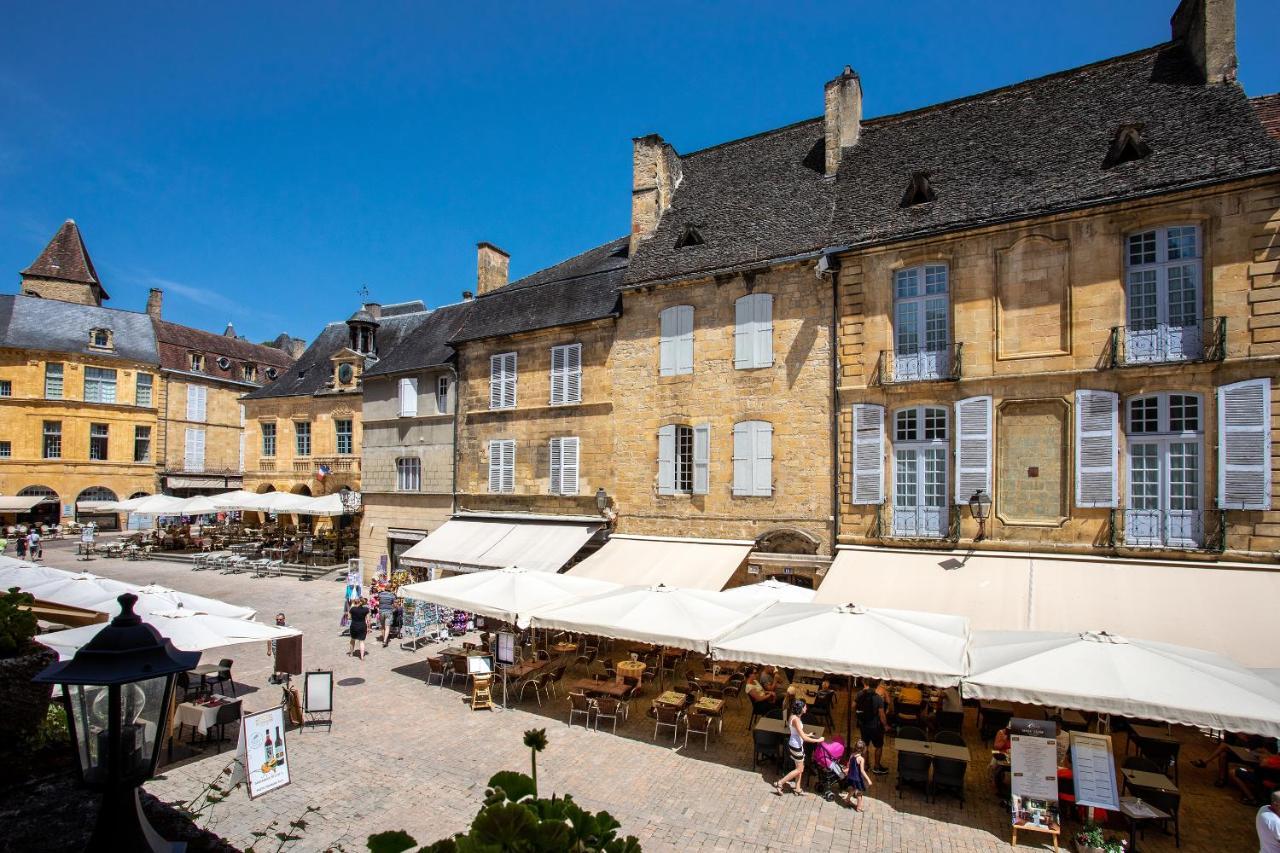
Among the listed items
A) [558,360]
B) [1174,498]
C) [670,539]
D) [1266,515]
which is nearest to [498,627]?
[670,539]

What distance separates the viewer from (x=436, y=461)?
22.0 metres

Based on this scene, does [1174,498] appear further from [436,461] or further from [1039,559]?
[436,461]

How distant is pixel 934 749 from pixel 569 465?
39.0 feet

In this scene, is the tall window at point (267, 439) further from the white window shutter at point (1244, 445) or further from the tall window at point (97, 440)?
the white window shutter at point (1244, 445)

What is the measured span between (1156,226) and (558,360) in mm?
13511

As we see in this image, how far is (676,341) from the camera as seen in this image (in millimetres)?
16859

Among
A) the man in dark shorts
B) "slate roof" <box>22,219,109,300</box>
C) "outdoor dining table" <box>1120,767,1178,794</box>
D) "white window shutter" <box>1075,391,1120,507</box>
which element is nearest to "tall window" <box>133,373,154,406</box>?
"slate roof" <box>22,219,109,300</box>

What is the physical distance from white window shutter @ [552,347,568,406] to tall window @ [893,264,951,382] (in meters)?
8.89

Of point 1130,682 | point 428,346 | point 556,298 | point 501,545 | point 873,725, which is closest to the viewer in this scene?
point 1130,682

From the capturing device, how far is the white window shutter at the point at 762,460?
15328 millimetres

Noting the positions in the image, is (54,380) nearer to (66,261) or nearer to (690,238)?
(66,261)

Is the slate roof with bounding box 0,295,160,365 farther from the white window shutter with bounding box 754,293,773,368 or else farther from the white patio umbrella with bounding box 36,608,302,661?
the white window shutter with bounding box 754,293,773,368

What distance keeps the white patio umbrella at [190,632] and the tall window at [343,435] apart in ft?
70.3

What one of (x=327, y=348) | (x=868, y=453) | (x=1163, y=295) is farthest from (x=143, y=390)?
(x=1163, y=295)
